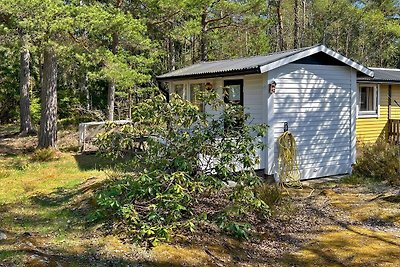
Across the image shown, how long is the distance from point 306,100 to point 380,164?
218cm

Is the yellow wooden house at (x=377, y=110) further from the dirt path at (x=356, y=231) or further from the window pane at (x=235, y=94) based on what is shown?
the window pane at (x=235, y=94)

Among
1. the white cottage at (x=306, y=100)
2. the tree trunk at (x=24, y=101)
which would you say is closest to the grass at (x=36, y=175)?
the white cottage at (x=306, y=100)

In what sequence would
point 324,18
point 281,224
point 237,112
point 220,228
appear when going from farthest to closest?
point 324,18 < point 237,112 < point 281,224 < point 220,228

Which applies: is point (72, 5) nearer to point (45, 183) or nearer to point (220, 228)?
point (45, 183)

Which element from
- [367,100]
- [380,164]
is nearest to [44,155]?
[380,164]

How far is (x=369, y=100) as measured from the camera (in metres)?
13.0

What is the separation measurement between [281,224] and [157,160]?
208 centimetres

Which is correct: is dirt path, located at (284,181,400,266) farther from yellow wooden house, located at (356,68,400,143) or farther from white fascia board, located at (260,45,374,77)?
yellow wooden house, located at (356,68,400,143)

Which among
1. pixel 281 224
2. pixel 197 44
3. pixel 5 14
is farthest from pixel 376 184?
pixel 197 44

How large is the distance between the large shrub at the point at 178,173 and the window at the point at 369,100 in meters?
8.19

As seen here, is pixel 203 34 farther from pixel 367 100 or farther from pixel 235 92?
pixel 235 92

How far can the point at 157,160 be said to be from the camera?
213 inches

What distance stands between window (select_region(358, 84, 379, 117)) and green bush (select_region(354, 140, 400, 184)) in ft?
12.0

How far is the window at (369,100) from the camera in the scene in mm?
12789
